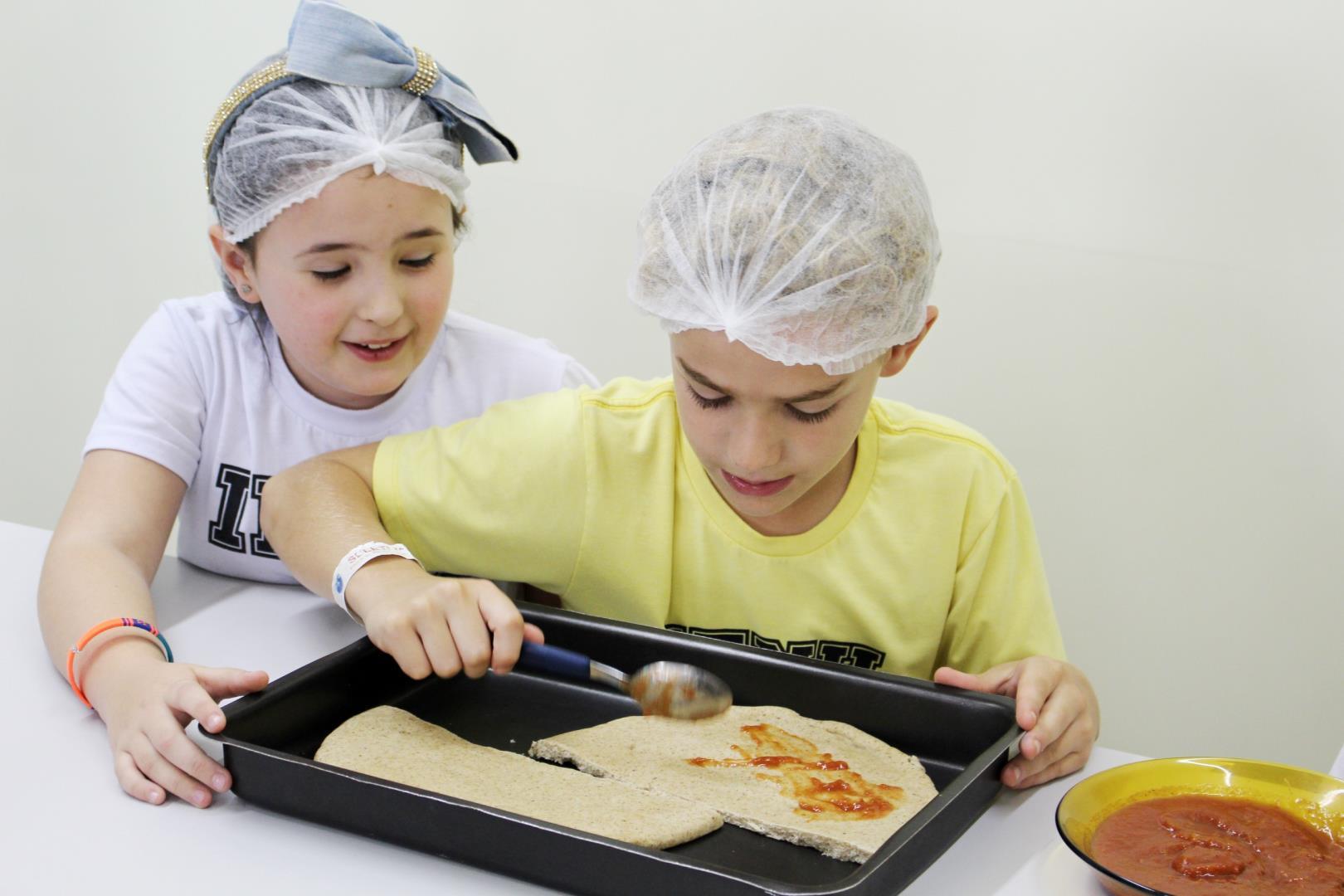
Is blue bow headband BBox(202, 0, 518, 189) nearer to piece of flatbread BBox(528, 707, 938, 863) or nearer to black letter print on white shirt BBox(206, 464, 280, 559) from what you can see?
black letter print on white shirt BBox(206, 464, 280, 559)

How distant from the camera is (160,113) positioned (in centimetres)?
266

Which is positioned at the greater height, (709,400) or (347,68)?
(347,68)

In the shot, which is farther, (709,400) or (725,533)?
(725,533)

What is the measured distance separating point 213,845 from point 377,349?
0.67 m

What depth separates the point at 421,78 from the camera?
1428mm

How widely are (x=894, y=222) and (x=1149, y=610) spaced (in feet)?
3.65

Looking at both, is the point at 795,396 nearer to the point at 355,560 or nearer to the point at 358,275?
the point at 355,560

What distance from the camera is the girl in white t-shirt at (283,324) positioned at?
1.37 metres

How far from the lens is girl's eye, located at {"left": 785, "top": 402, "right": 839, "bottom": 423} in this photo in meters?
1.11

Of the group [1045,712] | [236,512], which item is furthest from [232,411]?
[1045,712]

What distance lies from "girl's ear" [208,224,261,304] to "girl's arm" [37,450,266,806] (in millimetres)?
230

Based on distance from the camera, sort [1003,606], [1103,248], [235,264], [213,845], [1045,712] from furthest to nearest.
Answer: [1103,248]
[235,264]
[1003,606]
[1045,712]
[213,845]

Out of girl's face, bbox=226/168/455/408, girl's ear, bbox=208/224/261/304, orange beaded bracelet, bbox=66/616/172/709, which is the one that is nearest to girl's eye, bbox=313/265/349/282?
Answer: girl's face, bbox=226/168/455/408

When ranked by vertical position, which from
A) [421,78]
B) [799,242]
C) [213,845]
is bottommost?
[213,845]
